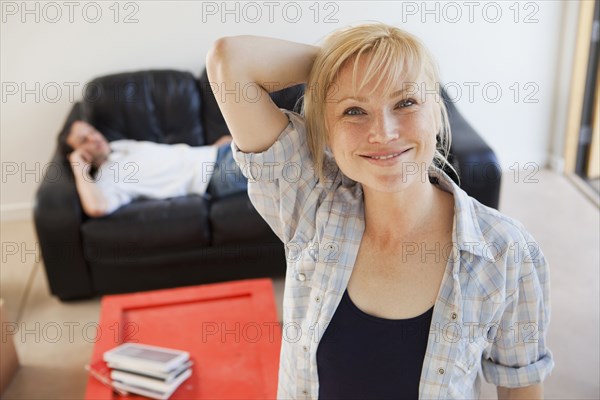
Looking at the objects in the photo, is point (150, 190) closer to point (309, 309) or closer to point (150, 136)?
point (150, 136)

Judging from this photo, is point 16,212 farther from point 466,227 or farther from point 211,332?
point 466,227

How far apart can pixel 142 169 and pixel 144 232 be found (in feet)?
1.21

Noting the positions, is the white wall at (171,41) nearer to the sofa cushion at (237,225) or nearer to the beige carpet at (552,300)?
the beige carpet at (552,300)

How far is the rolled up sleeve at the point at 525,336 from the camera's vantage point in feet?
3.25

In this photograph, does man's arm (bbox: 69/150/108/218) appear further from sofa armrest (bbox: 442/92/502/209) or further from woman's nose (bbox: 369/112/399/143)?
woman's nose (bbox: 369/112/399/143)

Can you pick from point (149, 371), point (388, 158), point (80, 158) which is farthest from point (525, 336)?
point (80, 158)

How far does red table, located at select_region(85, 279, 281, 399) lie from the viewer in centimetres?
177

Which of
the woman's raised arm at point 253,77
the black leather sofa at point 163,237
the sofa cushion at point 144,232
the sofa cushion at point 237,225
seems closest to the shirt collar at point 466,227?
the woman's raised arm at point 253,77

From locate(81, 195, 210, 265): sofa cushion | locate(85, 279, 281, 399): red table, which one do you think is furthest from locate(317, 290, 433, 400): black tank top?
locate(81, 195, 210, 265): sofa cushion

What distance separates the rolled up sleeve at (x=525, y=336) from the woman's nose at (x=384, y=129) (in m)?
0.29

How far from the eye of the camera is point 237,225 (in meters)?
2.70

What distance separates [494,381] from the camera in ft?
3.55

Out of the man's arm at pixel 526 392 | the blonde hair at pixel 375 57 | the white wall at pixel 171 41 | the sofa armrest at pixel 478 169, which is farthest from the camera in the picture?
the white wall at pixel 171 41

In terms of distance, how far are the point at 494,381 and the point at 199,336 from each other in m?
1.15
